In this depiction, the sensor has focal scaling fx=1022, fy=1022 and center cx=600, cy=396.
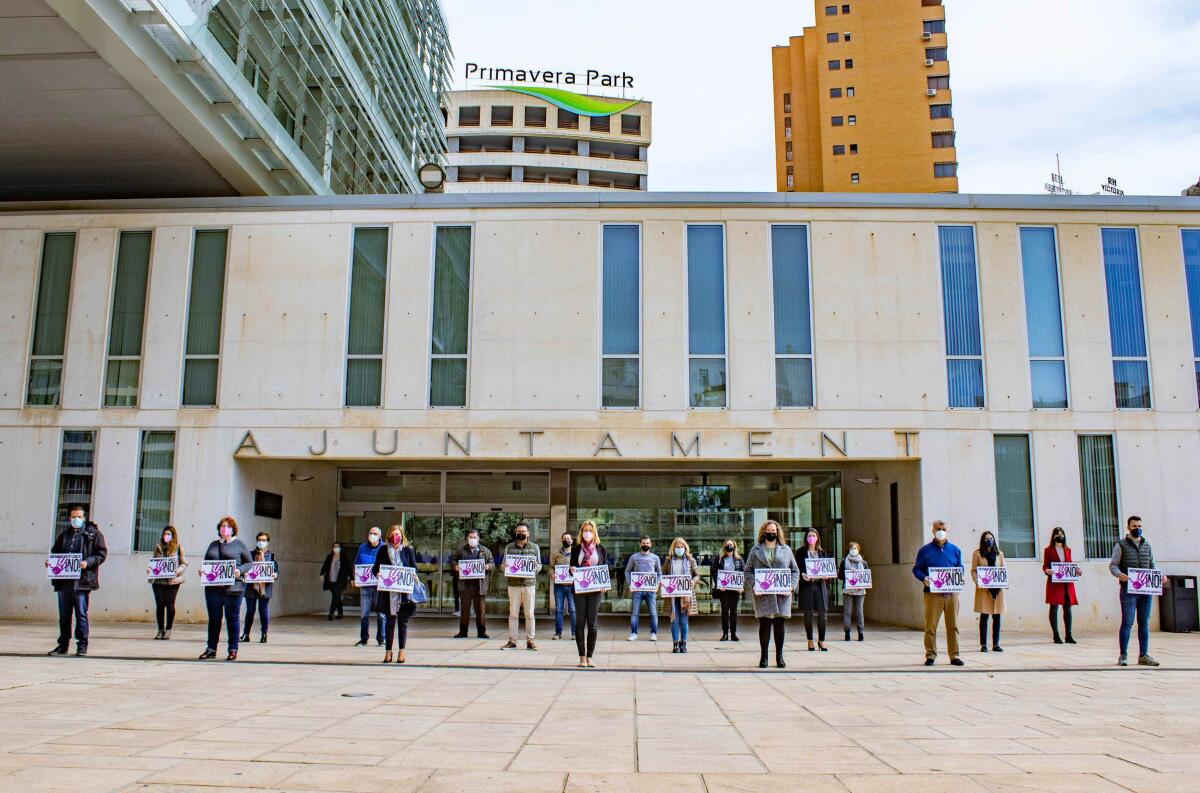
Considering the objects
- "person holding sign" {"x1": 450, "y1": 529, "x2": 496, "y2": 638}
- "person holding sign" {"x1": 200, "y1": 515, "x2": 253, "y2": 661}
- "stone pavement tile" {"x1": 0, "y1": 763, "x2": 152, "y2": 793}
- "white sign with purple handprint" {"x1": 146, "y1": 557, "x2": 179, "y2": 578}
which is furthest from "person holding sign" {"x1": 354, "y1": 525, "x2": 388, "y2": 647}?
"stone pavement tile" {"x1": 0, "y1": 763, "x2": 152, "y2": 793}

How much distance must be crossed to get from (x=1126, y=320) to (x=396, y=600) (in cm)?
1453

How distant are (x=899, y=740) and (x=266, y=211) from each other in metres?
16.4

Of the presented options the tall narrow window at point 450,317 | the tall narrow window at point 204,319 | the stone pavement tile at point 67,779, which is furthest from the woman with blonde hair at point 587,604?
the tall narrow window at point 204,319

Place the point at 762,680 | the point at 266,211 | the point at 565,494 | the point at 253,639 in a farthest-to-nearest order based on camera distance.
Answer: the point at 565,494
the point at 266,211
the point at 253,639
the point at 762,680

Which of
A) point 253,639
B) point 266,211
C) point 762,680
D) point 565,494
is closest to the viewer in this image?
point 762,680

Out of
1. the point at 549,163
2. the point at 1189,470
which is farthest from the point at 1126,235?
the point at 549,163

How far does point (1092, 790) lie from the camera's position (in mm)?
5871

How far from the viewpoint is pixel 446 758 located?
6793 millimetres

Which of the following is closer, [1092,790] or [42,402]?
[1092,790]

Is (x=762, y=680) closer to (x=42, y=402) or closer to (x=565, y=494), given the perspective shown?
(x=565, y=494)

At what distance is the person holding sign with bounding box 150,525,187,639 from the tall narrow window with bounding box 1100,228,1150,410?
16.5m

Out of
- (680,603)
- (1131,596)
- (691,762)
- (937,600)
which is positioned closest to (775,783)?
(691,762)

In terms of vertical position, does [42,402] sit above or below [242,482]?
above

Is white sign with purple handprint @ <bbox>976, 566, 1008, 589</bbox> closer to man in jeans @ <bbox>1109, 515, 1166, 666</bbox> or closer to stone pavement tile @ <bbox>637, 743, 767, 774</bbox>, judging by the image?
man in jeans @ <bbox>1109, 515, 1166, 666</bbox>
